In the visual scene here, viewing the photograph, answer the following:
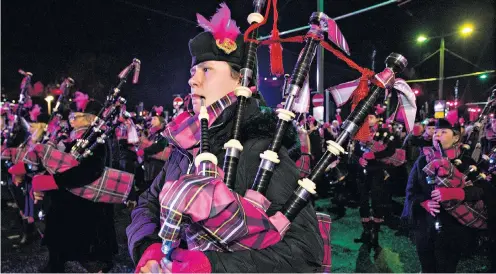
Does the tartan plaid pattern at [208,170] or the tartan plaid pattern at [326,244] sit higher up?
the tartan plaid pattern at [208,170]

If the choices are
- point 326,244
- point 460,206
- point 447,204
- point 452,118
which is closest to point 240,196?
point 326,244

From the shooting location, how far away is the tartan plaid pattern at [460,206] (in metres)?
3.78

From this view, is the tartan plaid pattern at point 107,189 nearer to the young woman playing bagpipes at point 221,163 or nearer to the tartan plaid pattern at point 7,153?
the young woman playing bagpipes at point 221,163

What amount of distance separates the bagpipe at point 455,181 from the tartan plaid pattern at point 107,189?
3.97 meters

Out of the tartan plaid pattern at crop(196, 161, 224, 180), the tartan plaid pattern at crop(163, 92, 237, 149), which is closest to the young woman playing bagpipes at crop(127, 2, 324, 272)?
the tartan plaid pattern at crop(163, 92, 237, 149)

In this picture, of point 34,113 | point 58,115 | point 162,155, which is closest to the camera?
point 58,115

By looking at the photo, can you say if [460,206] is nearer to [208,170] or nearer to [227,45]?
[227,45]

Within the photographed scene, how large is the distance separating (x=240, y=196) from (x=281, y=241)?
275 mm

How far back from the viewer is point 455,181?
12.4 ft

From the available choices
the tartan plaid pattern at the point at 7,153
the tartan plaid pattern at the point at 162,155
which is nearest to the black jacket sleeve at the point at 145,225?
the tartan plaid pattern at the point at 162,155

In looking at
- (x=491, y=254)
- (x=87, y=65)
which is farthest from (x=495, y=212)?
(x=87, y=65)

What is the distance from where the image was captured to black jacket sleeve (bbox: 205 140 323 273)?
1.19m

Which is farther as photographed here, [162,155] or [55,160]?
[162,155]

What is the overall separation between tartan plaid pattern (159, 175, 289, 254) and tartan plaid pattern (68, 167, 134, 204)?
3485 mm
